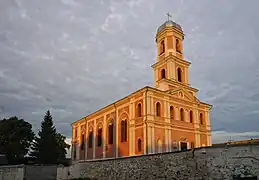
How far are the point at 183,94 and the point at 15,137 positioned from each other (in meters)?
24.7

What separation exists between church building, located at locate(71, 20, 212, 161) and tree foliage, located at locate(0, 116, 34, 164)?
940 cm

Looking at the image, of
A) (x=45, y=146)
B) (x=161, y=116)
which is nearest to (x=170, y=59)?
(x=161, y=116)

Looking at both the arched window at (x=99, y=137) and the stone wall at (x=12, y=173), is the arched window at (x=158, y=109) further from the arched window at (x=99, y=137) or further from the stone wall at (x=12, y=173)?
the stone wall at (x=12, y=173)

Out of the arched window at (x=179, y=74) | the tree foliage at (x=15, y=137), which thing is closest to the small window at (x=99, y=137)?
the tree foliage at (x=15, y=137)

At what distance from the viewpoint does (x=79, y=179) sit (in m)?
20.4

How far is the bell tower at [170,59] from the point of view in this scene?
35375 mm

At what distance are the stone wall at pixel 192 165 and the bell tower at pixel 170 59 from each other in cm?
1850

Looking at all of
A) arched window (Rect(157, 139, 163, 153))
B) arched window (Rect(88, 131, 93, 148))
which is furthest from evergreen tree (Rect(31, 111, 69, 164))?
arched window (Rect(157, 139, 163, 153))

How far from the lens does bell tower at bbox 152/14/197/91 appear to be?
35.4 metres

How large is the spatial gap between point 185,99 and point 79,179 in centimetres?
1864

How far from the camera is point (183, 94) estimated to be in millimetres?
34719

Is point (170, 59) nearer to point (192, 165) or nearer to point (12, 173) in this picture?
point (12, 173)

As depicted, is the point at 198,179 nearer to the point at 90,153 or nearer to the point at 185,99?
the point at 185,99

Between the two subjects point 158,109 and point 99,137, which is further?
point 99,137
